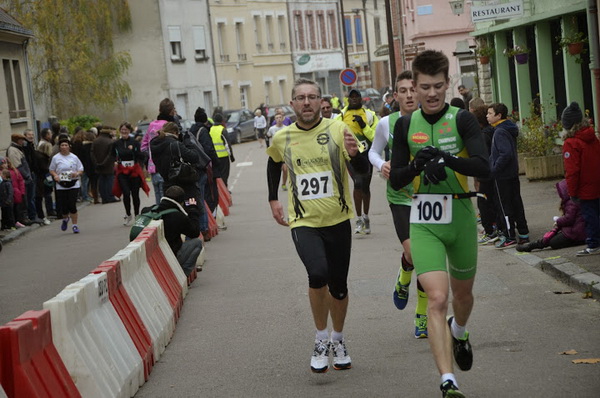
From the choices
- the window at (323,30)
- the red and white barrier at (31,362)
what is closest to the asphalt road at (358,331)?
the red and white barrier at (31,362)

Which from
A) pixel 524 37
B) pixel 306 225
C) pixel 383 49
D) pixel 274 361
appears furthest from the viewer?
pixel 383 49

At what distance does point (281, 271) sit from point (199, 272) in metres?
1.10

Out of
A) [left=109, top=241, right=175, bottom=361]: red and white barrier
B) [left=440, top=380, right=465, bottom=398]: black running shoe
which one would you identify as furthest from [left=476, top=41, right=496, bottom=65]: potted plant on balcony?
[left=440, top=380, right=465, bottom=398]: black running shoe

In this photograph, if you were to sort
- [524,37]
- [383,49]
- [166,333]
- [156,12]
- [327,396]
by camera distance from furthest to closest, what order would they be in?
1. [156,12]
2. [383,49]
3. [524,37]
4. [166,333]
5. [327,396]

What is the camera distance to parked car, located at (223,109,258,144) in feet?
193

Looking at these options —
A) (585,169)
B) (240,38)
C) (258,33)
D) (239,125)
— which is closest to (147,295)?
(585,169)

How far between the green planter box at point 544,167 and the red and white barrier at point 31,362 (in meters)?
16.9

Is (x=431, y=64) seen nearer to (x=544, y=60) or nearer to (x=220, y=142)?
(x=220, y=142)

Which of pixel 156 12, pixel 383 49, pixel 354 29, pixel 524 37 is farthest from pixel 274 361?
pixel 354 29

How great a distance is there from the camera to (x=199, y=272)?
14750mm

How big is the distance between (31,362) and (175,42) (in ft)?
195

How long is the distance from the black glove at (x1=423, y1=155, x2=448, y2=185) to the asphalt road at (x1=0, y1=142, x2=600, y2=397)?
1339 millimetres

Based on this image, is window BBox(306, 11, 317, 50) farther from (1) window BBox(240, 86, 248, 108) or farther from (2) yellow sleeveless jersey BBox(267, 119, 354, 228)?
(2) yellow sleeveless jersey BBox(267, 119, 354, 228)

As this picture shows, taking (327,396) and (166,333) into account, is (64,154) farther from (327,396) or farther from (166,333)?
(327,396)
